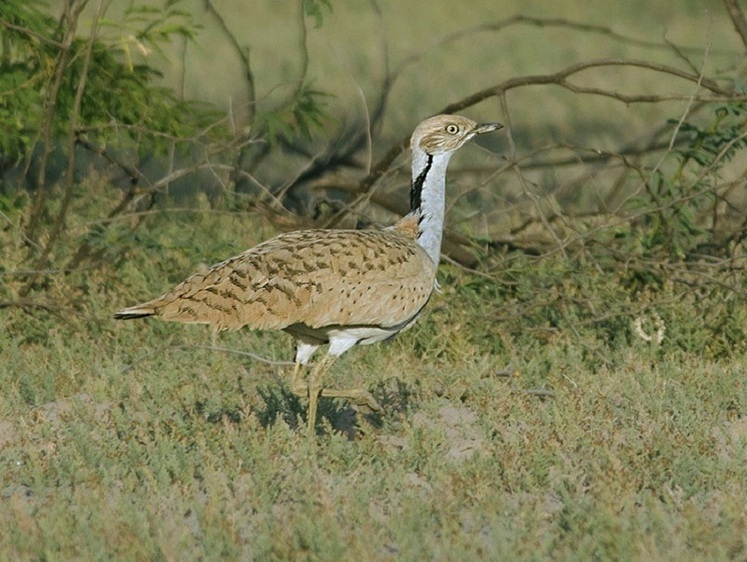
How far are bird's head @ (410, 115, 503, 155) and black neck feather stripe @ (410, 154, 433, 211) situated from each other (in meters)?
0.06

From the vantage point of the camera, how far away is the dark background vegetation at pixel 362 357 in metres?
4.64

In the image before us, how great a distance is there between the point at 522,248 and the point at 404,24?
13.6m

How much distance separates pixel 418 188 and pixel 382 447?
3.77 ft

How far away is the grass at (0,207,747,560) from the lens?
4.44 m

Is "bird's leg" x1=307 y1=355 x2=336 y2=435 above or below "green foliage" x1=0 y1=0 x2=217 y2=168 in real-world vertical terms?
below

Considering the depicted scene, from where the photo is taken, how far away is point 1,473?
525cm

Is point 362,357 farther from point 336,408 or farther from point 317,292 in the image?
point 317,292

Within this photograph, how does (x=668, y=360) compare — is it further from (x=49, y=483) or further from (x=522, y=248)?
(x=49, y=483)

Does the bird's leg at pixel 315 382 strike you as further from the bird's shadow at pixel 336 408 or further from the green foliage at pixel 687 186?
the green foliage at pixel 687 186

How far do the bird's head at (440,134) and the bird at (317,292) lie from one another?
1.34ft

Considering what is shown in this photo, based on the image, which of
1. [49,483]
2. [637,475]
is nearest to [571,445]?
[637,475]

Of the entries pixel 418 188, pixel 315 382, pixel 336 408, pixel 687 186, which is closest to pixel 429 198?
pixel 418 188

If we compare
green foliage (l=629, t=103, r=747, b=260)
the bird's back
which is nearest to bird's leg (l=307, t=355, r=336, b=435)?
the bird's back

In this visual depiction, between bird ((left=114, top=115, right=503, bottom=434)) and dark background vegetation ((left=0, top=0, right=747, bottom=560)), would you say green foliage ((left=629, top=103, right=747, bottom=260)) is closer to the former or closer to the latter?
dark background vegetation ((left=0, top=0, right=747, bottom=560))
